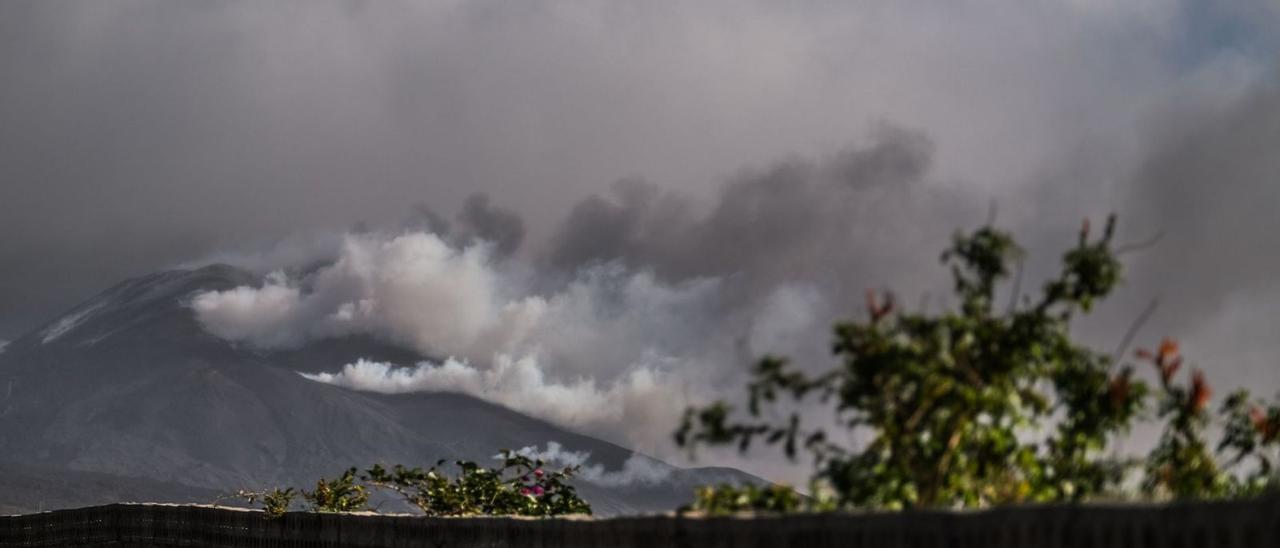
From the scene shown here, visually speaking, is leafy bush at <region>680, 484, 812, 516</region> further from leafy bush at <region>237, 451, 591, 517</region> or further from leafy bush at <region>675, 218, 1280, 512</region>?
leafy bush at <region>237, 451, 591, 517</region>

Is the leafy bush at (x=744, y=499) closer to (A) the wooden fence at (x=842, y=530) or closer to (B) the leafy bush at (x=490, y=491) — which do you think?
(A) the wooden fence at (x=842, y=530)

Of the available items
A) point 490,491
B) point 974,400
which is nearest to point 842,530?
point 974,400

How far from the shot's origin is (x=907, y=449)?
712 cm

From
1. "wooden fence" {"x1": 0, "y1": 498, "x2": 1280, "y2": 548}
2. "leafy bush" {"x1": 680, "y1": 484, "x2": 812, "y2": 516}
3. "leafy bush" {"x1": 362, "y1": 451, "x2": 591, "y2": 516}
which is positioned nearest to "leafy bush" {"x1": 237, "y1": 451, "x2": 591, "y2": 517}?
"leafy bush" {"x1": 362, "y1": 451, "x2": 591, "y2": 516}

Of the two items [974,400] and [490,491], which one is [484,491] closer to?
[490,491]

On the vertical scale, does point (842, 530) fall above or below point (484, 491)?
below

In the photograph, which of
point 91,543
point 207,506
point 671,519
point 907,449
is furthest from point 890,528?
point 91,543

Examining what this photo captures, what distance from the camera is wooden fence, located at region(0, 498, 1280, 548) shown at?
5098 millimetres

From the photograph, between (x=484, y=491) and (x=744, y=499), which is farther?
(x=484, y=491)

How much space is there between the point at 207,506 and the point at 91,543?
397 centimetres

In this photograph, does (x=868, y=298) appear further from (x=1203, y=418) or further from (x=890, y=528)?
(x=1203, y=418)

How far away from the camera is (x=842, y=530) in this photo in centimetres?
645

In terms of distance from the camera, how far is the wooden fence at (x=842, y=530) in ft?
16.7

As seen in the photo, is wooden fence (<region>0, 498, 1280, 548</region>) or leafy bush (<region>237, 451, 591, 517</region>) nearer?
wooden fence (<region>0, 498, 1280, 548</region>)
